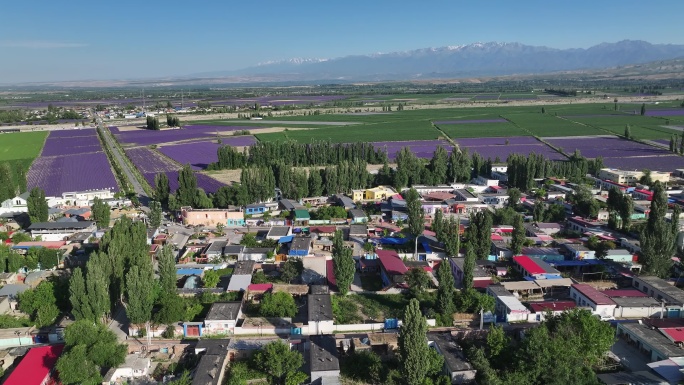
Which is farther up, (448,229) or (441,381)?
(448,229)

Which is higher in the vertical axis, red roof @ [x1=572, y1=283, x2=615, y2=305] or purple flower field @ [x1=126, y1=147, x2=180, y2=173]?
purple flower field @ [x1=126, y1=147, x2=180, y2=173]

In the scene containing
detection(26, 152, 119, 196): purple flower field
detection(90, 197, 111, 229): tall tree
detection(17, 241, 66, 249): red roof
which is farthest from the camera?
detection(26, 152, 119, 196): purple flower field

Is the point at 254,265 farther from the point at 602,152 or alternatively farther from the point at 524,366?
the point at 602,152

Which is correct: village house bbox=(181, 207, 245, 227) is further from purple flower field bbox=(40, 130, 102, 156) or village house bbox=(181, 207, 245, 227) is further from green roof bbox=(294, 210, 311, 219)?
purple flower field bbox=(40, 130, 102, 156)

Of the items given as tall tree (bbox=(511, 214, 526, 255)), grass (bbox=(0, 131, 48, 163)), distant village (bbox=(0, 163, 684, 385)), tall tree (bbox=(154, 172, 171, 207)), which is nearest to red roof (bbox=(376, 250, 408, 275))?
distant village (bbox=(0, 163, 684, 385))

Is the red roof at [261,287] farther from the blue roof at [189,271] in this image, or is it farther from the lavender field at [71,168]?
the lavender field at [71,168]

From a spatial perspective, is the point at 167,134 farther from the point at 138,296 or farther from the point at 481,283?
the point at 481,283

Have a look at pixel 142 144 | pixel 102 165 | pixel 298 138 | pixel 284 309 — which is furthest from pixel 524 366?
pixel 142 144

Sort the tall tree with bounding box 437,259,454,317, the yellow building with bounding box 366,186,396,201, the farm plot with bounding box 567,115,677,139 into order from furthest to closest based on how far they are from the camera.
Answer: the farm plot with bounding box 567,115,677,139, the yellow building with bounding box 366,186,396,201, the tall tree with bounding box 437,259,454,317
